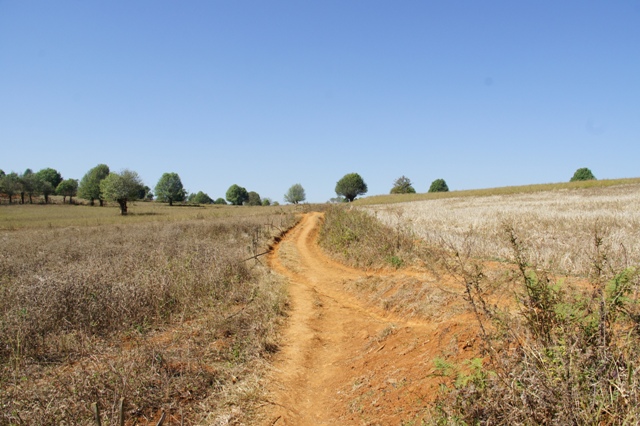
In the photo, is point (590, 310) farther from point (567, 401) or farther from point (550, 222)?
point (550, 222)

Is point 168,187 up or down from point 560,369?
up

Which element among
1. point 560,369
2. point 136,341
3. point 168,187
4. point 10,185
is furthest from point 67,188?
point 560,369

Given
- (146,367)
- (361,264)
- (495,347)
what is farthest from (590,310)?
(361,264)

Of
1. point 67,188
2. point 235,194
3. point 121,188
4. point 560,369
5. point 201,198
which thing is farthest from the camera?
point 201,198

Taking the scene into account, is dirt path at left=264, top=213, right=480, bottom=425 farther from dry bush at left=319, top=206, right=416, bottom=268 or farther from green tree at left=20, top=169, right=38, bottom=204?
green tree at left=20, top=169, right=38, bottom=204

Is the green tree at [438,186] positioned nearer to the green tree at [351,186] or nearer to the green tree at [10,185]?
the green tree at [351,186]

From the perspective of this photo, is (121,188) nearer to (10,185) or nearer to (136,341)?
(10,185)

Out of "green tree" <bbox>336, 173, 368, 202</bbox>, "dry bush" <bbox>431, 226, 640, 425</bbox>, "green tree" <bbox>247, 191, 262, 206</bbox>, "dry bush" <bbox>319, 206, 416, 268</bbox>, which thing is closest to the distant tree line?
"green tree" <bbox>336, 173, 368, 202</bbox>

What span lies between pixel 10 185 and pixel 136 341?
99144 mm

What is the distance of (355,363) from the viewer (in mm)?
6469

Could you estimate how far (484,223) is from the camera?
1773 centimetres

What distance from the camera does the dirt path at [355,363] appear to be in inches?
191

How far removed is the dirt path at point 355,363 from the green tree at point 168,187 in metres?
103

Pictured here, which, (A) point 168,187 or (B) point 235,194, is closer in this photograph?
(A) point 168,187
